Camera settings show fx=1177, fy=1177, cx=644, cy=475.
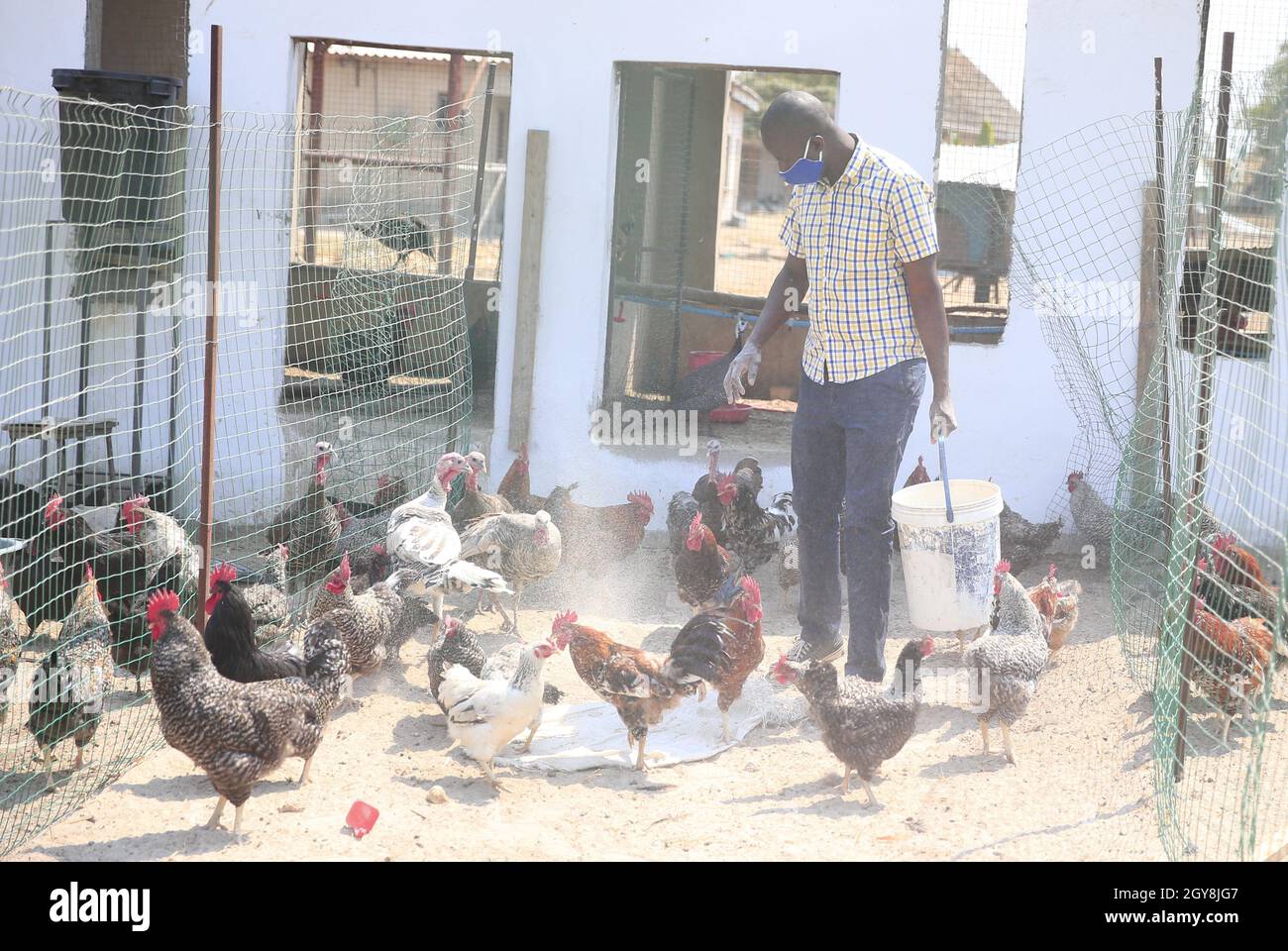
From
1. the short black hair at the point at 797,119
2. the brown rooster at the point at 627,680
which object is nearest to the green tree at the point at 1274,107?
the short black hair at the point at 797,119

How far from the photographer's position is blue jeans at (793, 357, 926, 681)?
457 cm

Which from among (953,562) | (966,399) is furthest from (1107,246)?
(953,562)

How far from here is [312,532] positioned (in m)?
6.18

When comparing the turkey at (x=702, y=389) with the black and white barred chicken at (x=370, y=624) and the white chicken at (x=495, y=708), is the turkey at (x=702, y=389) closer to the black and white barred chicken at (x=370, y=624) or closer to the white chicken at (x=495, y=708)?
the black and white barred chicken at (x=370, y=624)

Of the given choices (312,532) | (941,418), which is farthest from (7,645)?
(941,418)

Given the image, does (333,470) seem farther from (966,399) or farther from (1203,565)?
(1203,565)

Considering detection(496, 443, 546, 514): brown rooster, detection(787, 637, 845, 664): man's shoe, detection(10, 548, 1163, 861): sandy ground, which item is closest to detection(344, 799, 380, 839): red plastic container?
detection(10, 548, 1163, 861): sandy ground

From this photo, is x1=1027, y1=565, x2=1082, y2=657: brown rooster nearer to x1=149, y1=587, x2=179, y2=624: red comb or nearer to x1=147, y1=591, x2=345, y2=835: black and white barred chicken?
x1=147, y1=591, x2=345, y2=835: black and white barred chicken

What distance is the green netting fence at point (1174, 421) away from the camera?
A: 4.24m

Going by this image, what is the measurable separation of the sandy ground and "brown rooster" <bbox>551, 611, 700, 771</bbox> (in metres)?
0.21

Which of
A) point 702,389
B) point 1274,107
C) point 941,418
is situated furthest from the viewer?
point 702,389

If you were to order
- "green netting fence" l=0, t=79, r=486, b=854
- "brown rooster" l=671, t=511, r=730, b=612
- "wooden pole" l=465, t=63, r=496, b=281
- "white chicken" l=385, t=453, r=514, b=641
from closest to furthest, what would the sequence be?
"white chicken" l=385, t=453, r=514, b=641 → "brown rooster" l=671, t=511, r=730, b=612 → "green netting fence" l=0, t=79, r=486, b=854 → "wooden pole" l=465, t=63, r=496, b=281

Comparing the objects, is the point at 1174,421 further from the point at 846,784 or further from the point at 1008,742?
the point at 846,784

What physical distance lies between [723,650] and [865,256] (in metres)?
1.65
